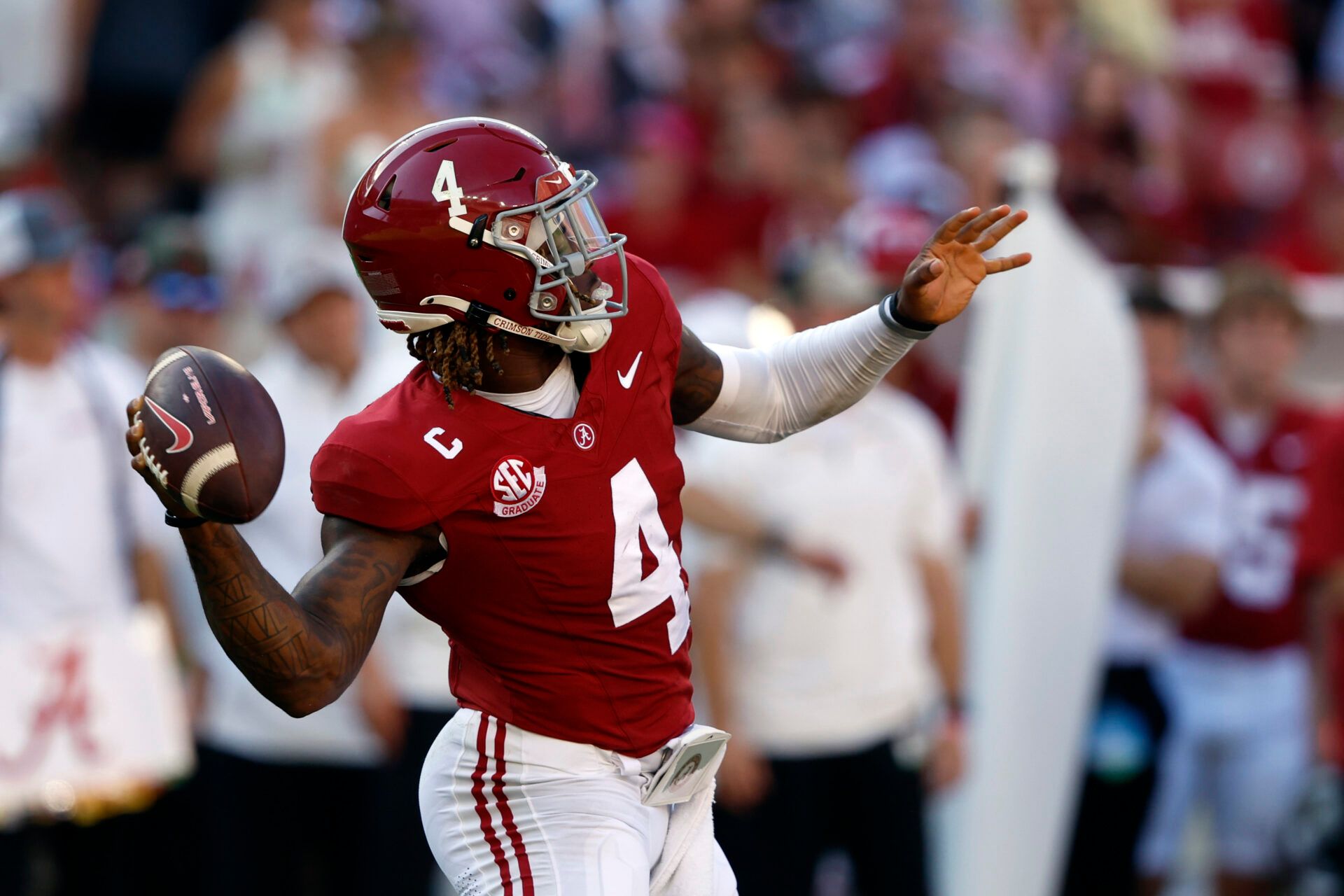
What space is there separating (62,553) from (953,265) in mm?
3009

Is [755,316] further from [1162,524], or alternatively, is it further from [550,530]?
[550,530]

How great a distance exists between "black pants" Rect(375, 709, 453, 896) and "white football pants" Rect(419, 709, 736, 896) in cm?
219

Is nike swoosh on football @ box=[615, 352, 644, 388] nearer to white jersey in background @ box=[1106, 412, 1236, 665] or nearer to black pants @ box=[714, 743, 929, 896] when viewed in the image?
black pants @ box=[714, 743, 929, 896]

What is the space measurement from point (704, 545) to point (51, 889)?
2.10 metres

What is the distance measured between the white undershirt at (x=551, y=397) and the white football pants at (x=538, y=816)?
1.69 ft

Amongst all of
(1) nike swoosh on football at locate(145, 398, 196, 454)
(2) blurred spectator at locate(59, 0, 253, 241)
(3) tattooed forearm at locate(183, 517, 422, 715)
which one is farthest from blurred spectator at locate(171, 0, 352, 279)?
(1) nike swoosh on football at locate(145, 398, 196, 454)

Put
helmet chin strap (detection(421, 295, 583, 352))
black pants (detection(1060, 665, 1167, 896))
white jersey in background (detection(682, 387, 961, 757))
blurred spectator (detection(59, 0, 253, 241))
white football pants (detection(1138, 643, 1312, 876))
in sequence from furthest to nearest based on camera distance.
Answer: blurred spectator (detection(59, 0, 253, 241)) → white football pants (detection(1138, 643, 1312, 876)) → black pants (detection(1060, 665, 1167, 896)) → white jersey in background (detection(682, 387, 961, 757)) → helmet chin strap (detection(421, 295, 583, 352))

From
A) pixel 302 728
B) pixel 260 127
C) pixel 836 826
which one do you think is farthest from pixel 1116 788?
pixel 260 127

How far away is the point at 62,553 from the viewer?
17.0 feet

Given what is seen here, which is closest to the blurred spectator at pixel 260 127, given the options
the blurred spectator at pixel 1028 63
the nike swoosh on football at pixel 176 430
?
the blurred spectator at pixel 1028 63

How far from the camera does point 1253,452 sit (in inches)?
246

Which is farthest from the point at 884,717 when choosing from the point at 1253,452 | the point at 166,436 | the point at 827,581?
the point at 166,436

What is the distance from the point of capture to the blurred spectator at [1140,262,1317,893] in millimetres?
6051

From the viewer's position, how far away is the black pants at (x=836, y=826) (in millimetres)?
5145
